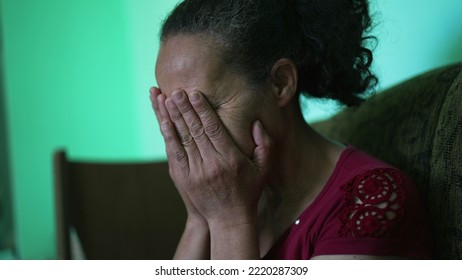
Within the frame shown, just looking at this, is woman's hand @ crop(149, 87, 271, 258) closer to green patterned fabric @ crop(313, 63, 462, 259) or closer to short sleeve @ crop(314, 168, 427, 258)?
short sleeve @ crop(314, 168, 427, 258)

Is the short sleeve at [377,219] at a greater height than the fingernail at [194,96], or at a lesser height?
lesser

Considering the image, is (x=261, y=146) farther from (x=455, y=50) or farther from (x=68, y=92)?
(x=68, y=92)

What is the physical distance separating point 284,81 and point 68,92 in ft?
4.14

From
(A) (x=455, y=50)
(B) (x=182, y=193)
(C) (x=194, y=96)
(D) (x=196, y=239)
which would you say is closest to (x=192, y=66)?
(C) (x=194, y=96)

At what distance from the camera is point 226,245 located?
2.56 ft

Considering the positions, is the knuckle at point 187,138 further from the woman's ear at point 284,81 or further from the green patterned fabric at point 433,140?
the green patterned fabric at point 433,140

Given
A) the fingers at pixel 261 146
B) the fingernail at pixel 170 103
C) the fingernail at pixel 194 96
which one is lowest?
the fingers at pixel 261 146

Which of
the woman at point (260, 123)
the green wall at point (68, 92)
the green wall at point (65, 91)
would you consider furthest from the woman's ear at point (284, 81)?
the green wall at point (65, 91)

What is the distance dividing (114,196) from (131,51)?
55cm

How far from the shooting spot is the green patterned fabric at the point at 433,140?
72 cm

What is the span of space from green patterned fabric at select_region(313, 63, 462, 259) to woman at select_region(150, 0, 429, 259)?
0.04m

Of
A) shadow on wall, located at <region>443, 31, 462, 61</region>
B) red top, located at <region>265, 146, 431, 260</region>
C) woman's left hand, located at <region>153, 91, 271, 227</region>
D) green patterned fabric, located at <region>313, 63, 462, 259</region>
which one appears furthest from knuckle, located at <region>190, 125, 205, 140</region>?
shadow on wall, located at <region>443, 31, 462, 61</region>
